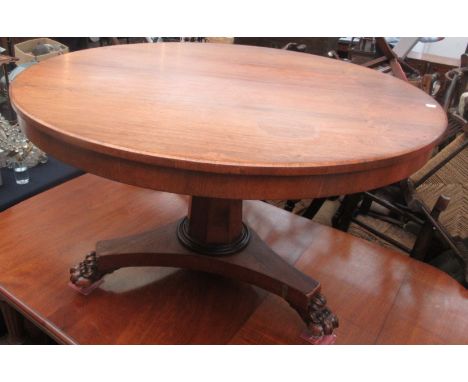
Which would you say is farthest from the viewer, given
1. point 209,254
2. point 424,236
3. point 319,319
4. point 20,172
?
point 20,172

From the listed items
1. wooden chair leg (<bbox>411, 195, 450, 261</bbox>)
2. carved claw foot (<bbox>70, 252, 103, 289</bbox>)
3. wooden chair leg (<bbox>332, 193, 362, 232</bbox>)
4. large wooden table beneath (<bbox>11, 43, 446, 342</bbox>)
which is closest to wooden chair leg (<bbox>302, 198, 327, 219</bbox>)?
wooden chair leg (<bbox>332, 193, 362, 232</bbox>)

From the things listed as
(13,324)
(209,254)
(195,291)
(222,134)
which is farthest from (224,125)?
(13,324)

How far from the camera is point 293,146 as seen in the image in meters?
0.73

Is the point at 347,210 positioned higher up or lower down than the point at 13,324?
higher up

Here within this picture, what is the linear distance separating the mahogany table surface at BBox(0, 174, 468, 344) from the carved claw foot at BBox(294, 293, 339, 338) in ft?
0.18

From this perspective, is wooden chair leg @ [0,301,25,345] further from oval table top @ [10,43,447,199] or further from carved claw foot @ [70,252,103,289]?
oval table top @ [10,43,447,199]

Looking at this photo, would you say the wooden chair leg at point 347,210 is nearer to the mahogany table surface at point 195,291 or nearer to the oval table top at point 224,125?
the mahogany table surface at point 195,291

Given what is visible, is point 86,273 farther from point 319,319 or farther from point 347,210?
point 347,210

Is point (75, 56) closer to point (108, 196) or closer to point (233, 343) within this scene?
point (108, 196)

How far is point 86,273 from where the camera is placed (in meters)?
1.17

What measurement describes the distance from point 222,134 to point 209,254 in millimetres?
556

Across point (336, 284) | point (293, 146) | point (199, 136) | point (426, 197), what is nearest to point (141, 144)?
point (199, 136)

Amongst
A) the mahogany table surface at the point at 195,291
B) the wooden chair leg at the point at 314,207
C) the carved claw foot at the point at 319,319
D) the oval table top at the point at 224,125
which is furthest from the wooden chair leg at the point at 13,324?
the wooden chair leg at the point at 314,207

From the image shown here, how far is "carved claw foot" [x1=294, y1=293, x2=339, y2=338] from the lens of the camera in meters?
1.08
